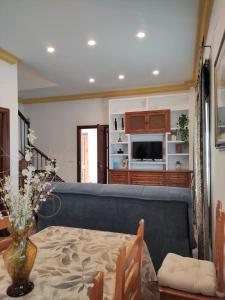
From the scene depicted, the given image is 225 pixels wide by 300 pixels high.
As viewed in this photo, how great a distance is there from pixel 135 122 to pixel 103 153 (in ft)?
4.56

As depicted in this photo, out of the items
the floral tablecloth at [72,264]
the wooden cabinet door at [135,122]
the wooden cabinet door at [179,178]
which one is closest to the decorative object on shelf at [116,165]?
the wooden cabinet door at [135,122]

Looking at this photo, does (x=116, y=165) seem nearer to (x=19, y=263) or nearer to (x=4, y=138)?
(x=4, y=138)

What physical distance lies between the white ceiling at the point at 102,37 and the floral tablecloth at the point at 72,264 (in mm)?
2546

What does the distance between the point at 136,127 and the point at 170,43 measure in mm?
2874

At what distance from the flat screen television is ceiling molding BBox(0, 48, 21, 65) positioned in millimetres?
3643

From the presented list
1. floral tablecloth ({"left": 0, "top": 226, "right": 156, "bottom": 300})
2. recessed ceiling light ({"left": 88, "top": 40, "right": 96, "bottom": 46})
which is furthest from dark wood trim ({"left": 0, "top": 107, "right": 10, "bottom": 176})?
floral tablecloth ({"left": 0, "top": 226, "right": 156, "bottom": 300})

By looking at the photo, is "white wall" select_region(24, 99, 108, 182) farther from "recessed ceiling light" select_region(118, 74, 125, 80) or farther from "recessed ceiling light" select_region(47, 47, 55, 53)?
"recessed ceiling light" select_region(47, 47, 55, 53)

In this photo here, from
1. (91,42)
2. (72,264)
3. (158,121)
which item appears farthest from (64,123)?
(72,264)

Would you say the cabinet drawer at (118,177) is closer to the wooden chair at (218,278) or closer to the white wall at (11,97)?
the white wall at (11,97)

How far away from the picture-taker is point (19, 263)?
117cm

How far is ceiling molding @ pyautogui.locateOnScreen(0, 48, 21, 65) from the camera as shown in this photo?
13.4ft

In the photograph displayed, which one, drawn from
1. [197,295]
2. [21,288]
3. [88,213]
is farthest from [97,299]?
[88,213]

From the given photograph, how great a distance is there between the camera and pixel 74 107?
750cm

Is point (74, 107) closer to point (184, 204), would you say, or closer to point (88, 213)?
point (88, 213)
